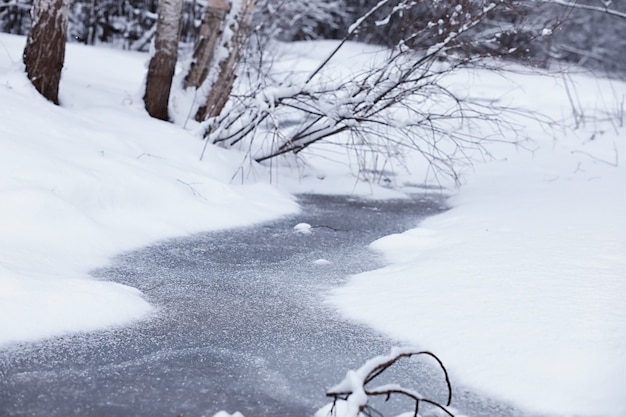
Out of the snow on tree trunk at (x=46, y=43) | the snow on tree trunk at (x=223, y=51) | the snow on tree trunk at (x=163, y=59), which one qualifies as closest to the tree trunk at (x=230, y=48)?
the snow on tree trunk at (x=223, y=51)

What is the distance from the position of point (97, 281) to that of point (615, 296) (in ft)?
7.37

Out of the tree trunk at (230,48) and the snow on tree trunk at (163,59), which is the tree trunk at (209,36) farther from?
the snow on tree trunk at (163,59)

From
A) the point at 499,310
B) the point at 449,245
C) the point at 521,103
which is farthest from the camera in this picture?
the point at 521,103

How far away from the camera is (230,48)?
7.88 meters

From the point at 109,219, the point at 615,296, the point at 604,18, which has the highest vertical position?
the point at 604,18

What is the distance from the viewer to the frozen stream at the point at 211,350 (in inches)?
103

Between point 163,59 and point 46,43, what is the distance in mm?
1295

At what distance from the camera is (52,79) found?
21.1ft

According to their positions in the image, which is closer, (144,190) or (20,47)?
(144,190)

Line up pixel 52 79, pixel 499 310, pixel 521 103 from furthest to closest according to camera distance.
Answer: pixel 521 103 < pixel 52 79 < pixel 499 310

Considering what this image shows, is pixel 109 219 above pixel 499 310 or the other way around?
the other way around

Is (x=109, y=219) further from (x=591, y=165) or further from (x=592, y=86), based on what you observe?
(x=592, y=86)

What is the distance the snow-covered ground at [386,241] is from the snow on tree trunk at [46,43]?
166 millimetres

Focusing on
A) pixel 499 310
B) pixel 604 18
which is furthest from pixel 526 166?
pixel 604 18
